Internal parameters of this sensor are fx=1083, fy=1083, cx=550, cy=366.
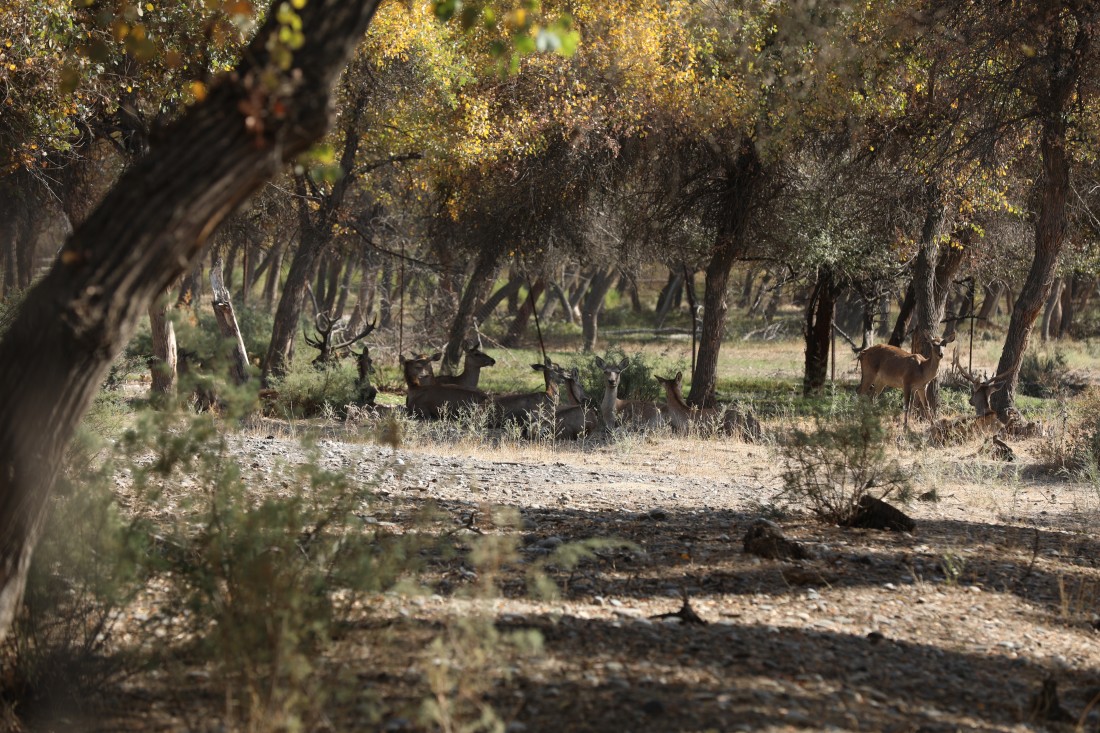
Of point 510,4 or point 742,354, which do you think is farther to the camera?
point 742,354

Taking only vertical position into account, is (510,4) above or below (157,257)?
above

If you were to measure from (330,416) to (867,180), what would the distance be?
10.2 m

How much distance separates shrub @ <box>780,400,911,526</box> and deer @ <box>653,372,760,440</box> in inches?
268

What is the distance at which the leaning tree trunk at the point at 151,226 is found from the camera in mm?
3490

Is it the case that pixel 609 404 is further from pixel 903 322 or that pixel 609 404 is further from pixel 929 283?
pixel 903 322

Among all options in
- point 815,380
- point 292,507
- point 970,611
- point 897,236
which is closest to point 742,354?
point 815,380

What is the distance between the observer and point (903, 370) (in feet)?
58.7

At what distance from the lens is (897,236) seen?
63.8ft

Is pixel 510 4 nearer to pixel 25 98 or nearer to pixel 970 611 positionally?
pixel 25 98

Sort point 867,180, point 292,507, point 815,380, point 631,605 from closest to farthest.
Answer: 1. point 292,507
2. point 631,605
3. point 867,180
4. point 815,380

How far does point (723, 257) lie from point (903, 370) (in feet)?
12.1

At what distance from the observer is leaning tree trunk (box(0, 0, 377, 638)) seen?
11.5ft

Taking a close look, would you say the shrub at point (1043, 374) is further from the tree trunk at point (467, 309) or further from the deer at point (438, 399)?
the deer at point (438, 399)

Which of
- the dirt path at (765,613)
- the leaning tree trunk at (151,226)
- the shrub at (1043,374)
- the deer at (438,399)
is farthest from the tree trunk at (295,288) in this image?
the shrub at (1043,374)
